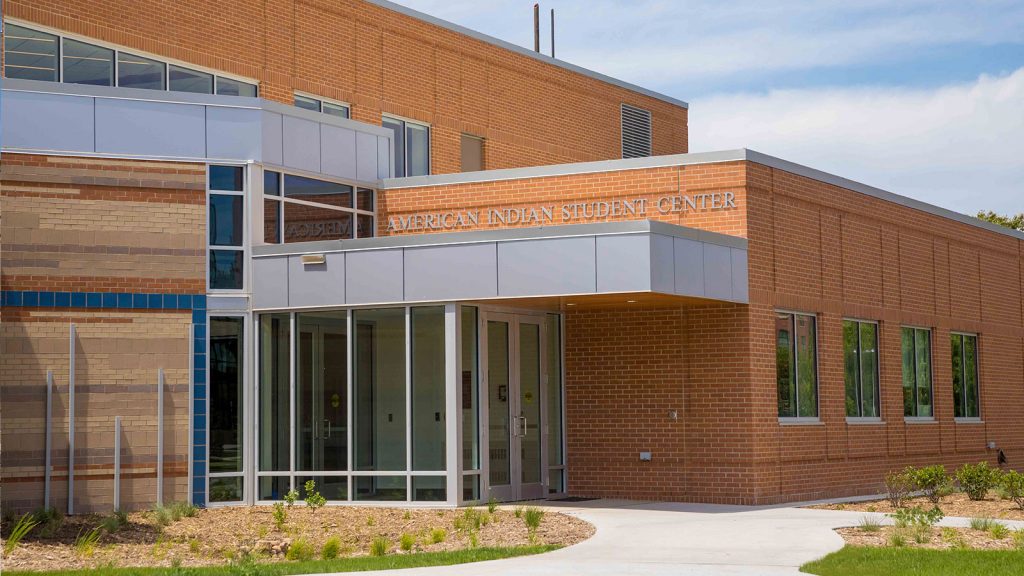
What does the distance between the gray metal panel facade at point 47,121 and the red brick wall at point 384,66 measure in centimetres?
301

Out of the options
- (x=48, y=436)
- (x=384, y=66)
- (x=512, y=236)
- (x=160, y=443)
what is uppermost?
(x=384, y=66)

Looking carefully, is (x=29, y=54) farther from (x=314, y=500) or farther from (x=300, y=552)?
(x=300, y=552)

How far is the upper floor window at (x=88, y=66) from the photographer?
23016 millimetres

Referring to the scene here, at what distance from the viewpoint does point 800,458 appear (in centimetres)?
2303

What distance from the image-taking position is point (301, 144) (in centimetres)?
2270

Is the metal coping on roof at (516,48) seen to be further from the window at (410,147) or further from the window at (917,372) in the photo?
the window at (917,372)

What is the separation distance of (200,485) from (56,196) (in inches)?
189

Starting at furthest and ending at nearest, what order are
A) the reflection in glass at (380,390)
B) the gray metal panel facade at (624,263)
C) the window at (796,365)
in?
the window at (796,365), the reflection in glass at (380,390), the gray metal panel facade at (624,263)

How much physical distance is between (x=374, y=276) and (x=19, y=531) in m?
6.56

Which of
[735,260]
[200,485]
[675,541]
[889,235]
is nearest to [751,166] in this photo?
[735,260]

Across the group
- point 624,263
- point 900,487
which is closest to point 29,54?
point 624,263

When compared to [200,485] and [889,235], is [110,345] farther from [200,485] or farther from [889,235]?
[889,235]

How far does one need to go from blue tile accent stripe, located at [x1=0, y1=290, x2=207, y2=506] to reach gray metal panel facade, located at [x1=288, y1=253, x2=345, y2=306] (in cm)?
139

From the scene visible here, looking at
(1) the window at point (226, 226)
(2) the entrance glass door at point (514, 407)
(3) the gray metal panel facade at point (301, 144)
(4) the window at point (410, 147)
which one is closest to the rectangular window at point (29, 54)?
(1) the window at point (226, 226)
